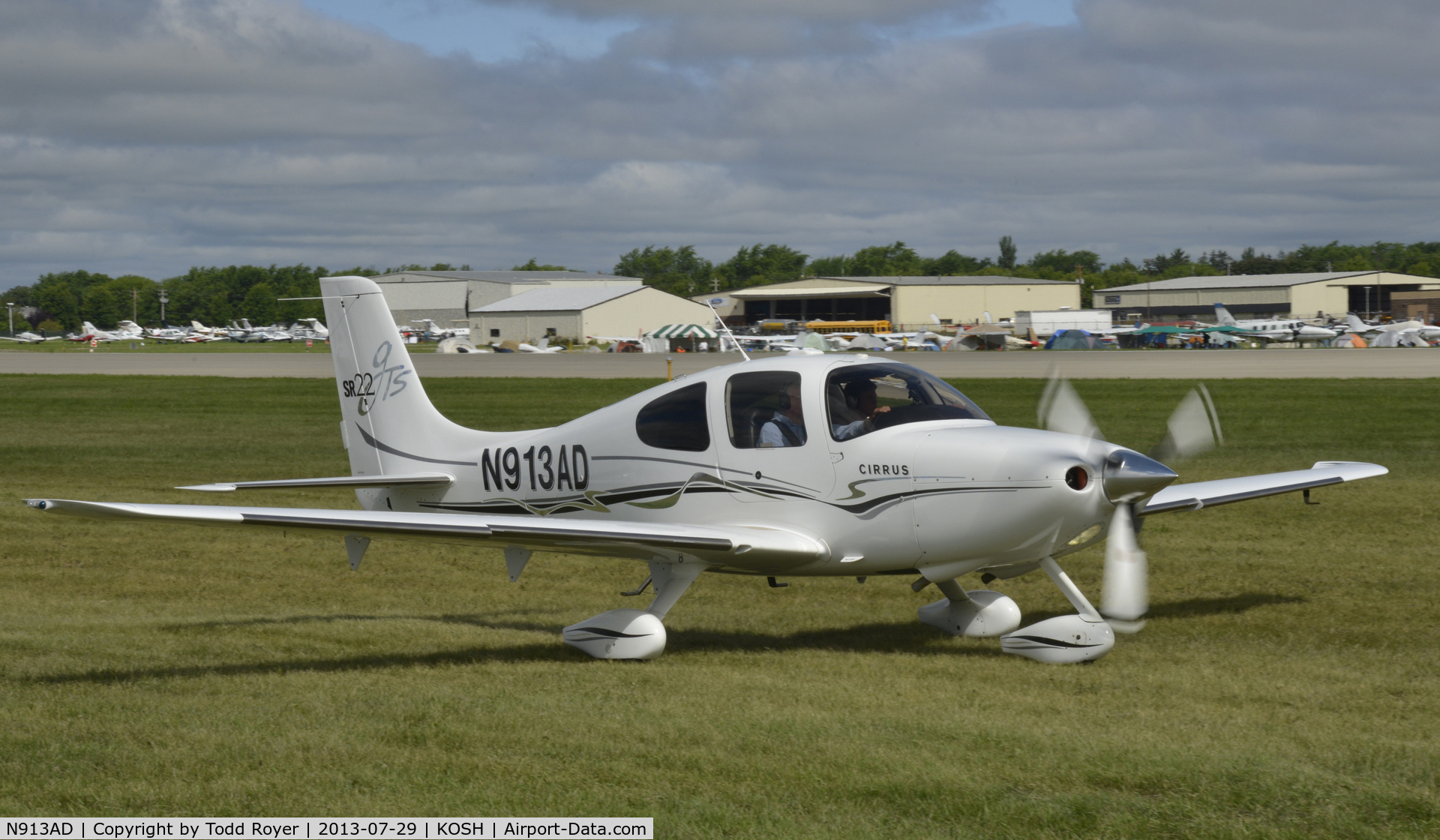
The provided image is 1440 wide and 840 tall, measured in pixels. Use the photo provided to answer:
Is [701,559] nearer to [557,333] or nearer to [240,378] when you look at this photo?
[240,378]

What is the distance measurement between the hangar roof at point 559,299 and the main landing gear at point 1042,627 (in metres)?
103

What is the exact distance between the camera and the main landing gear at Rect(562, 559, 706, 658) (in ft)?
28.6

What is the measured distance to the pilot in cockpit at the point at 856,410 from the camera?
8734 millimetres

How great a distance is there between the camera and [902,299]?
128125 millimetres

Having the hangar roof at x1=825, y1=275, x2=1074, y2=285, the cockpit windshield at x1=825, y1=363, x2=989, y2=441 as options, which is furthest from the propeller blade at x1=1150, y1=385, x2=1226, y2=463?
the hangar roof at x1=825, y1=275, x2=1074, y2=285

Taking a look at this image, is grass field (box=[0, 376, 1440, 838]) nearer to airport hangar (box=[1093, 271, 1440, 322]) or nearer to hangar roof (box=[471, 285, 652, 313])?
hangar roof (box=[471, 285, 652, 313])

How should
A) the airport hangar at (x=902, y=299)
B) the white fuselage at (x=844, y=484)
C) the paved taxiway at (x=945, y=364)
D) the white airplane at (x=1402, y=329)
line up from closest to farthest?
1. the white fuselage at (x=844, y=484)
2. the paved taxiway at (x=945, y=364)
3. the white airplane at (x=1402, y=329)
4. the airport hangar at (x=902, y=299)

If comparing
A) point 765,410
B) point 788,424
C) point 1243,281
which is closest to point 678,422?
point 765,410

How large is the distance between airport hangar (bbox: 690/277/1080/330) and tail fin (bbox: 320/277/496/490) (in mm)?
115025

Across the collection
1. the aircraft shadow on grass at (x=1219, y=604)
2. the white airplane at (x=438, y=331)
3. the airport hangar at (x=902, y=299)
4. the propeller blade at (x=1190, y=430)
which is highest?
the airport hangar at (x=902, y=299)

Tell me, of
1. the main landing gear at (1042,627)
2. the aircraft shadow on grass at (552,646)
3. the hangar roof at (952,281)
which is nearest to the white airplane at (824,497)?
the main landing gear at (1042,627)

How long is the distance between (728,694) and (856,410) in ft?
7.32

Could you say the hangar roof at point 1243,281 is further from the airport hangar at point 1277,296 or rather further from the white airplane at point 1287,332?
the white airplane at point 1287,332

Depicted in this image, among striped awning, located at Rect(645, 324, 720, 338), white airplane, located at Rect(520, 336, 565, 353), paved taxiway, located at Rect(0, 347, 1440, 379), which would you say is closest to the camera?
striped awning, located at Rect(645, 324, 720, 338)
